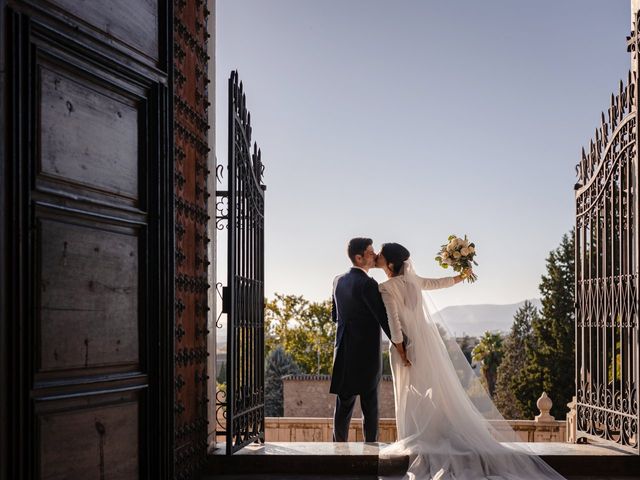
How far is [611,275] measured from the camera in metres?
6.47

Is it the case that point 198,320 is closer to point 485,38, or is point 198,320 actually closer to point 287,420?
point 287,420

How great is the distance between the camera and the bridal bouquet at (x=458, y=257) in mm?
6977

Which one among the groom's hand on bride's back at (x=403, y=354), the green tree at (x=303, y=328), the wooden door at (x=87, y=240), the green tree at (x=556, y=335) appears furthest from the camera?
the green tree at (x=556, y=335)

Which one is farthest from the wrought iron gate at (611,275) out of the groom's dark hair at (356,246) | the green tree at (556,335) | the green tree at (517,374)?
the green tree at (517,374)

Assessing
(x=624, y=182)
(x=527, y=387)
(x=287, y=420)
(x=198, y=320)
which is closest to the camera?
(x=198, y=320)

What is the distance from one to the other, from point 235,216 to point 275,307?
29.8m

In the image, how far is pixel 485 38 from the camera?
67.4 ft

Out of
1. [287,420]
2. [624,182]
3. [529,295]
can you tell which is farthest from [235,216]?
[529,295]

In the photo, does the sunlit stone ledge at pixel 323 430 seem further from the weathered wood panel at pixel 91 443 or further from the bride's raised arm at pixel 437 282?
the weathered wood panel at pixel 91 443

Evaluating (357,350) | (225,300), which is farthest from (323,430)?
Result: (225,300)

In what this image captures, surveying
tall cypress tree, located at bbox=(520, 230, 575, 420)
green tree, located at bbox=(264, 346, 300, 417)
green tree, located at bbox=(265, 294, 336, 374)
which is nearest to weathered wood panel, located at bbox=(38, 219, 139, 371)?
green tree, located at bbox=(265, 294, 336, 374)

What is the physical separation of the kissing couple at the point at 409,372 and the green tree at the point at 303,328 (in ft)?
95.1

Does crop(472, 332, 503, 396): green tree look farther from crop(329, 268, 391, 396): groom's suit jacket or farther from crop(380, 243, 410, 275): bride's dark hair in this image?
crop(380, 243, 410, 275): bride's dark hair

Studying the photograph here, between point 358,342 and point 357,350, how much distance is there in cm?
6
